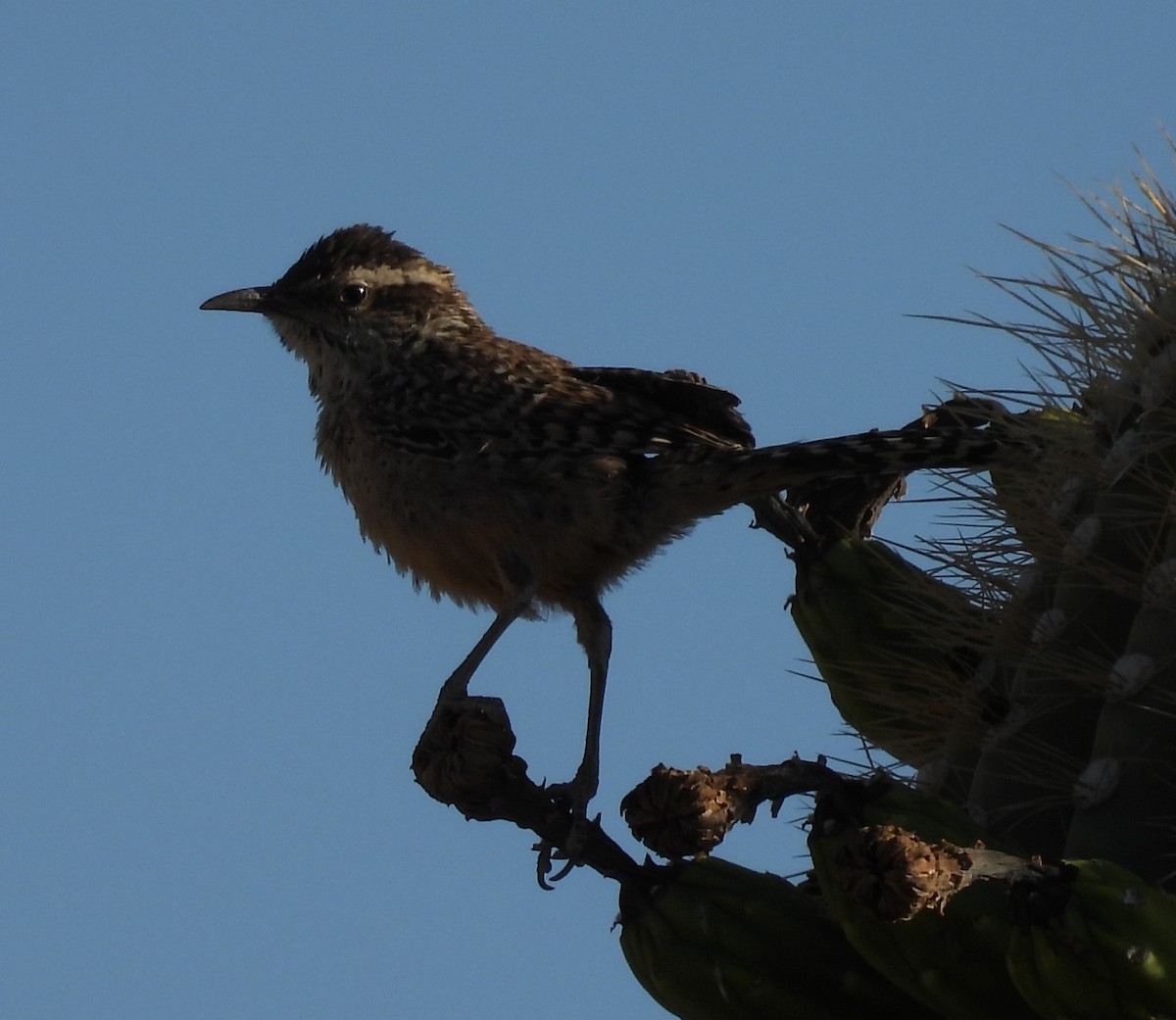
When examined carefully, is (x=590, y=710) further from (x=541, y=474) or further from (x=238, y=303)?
(x=238, y=303)

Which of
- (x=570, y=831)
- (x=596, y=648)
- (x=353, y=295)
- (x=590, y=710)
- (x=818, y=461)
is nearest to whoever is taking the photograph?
(x=570, y=831)

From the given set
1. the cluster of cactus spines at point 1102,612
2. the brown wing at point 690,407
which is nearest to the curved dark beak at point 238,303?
the brown wing at point 690,407

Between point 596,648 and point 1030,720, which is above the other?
point 596,648

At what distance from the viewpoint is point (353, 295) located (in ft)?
15.2

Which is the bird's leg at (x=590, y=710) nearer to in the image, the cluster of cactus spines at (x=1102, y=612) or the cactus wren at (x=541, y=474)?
the cactus wren at (x=541, y=474)

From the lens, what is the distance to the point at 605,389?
411 centimetres

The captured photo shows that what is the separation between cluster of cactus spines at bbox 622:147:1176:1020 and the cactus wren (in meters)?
0.80

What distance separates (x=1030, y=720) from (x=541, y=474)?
5.63ft

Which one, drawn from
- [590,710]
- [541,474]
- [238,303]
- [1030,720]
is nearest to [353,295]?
[238,303]

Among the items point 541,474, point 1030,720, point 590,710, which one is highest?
point 541,474

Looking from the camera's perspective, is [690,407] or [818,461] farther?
[690,407]

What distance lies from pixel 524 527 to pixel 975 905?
6.91 ft

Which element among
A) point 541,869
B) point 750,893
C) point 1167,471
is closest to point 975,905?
point 750,893

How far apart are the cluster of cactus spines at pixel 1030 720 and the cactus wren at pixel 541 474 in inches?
31.5
